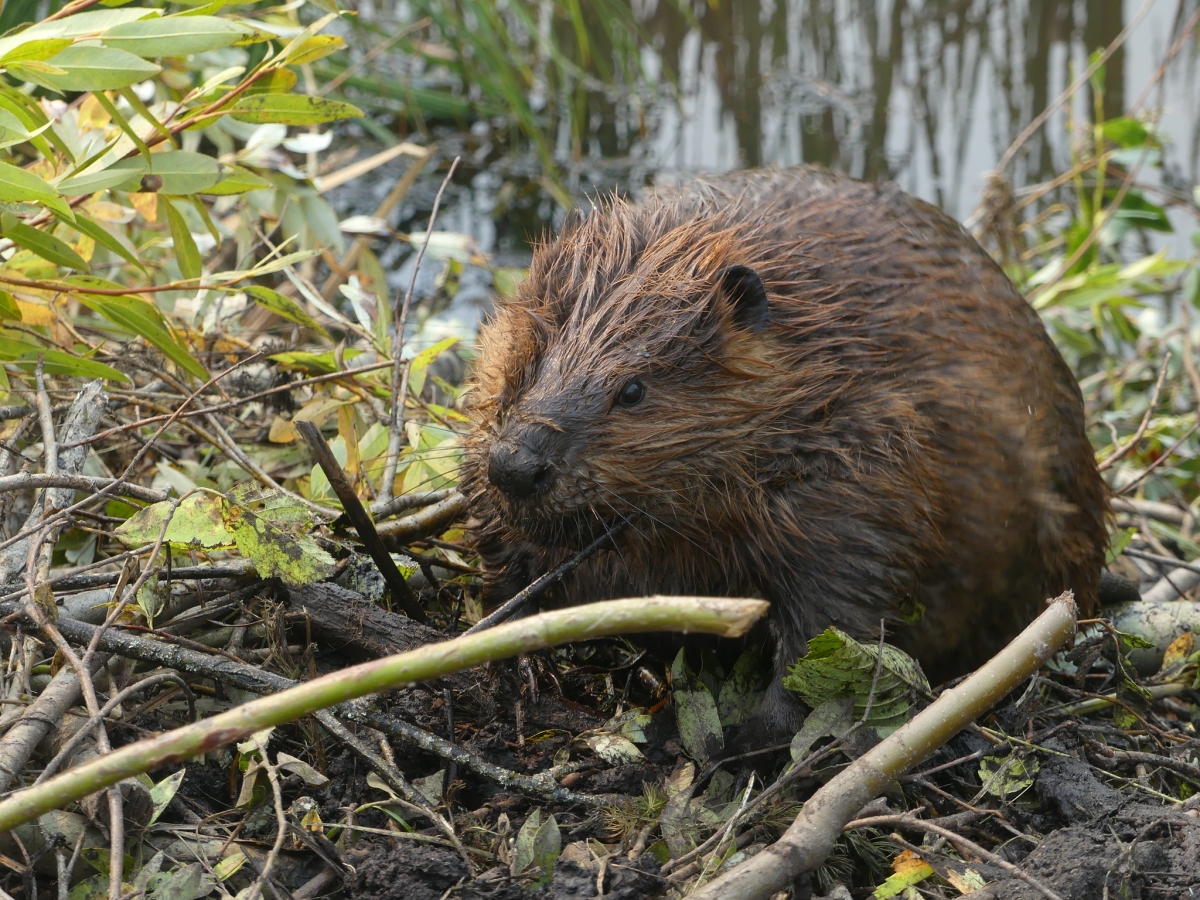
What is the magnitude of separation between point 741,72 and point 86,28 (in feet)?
17.1

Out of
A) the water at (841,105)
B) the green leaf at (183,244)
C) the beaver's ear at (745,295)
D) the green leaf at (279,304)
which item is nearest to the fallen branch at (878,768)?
the beaver's ear at (745,295)

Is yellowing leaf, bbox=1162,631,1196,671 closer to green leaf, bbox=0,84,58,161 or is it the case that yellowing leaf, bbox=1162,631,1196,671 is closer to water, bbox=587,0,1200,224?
green leaf, bbox=0,84,58,161

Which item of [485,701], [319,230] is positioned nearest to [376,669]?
[485,701]

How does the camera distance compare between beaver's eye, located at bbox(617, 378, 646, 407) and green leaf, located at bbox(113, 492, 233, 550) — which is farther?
beaver's eye, located at bbox(617, 378, 646, 407)

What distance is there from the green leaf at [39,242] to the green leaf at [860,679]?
135 cm

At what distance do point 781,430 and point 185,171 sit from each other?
3.68 feet

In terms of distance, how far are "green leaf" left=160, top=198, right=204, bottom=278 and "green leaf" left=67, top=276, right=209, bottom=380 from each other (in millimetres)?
183

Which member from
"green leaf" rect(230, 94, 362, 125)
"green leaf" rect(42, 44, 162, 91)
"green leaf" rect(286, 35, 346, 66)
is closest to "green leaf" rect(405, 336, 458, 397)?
"green leaf" rect(230, 94, 362, 125)

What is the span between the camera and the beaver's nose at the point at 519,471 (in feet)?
6.27

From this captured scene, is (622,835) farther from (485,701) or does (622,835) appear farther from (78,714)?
(78,714)

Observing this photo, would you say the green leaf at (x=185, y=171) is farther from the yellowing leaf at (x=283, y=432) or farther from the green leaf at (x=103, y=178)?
the yellowing leaf at (x=283, y=432)

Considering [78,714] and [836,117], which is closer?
[78,714]

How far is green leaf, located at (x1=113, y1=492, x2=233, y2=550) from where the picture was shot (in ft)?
6.28

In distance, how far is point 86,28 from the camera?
1.84 meters
